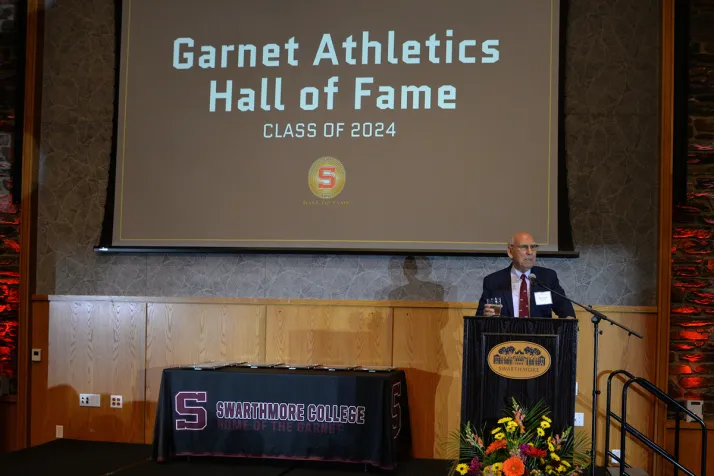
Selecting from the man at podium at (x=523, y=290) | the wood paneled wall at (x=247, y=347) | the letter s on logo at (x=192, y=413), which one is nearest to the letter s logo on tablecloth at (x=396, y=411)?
the wood paneled wall at (x=247, y=347)

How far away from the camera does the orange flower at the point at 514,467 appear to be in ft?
11.0

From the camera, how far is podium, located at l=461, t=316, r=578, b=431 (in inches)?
163

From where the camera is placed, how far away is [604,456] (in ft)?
18.5

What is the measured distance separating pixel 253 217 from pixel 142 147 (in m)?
1.09

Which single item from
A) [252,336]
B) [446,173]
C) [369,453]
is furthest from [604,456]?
[252,336]

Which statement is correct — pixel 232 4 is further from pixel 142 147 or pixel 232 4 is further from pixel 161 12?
pixel 142 147

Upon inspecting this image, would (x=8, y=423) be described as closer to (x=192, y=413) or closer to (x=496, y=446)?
(x=192, y=413)

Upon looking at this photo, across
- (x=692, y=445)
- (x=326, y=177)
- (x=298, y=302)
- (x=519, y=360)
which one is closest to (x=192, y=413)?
(x=298, y=302)

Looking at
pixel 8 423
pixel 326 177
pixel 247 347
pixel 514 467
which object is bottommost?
pixel 8 423

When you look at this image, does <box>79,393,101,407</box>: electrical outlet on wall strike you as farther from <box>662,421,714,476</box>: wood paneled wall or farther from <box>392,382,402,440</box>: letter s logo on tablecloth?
<box>662,421,714,476</box>: wood paneled wall

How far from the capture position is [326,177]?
20.0ft

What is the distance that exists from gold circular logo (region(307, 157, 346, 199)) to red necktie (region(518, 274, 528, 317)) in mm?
→ 1755

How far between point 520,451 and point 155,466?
2.67 meters

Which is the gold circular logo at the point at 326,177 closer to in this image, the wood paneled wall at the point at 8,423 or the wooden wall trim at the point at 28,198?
the wooden wall trim at the point at 28,198
